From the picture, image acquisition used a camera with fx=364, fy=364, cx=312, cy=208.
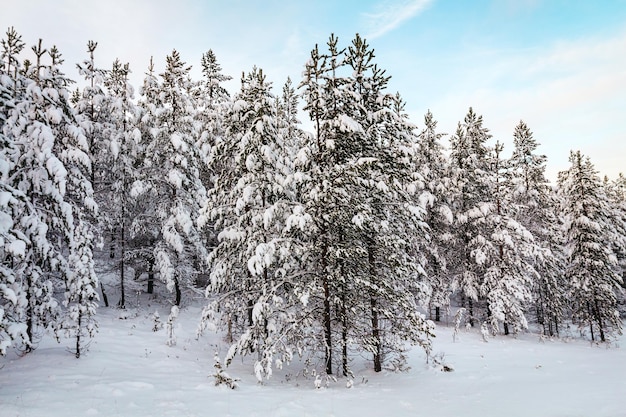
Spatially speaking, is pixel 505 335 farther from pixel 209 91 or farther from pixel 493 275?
pixel 209 91

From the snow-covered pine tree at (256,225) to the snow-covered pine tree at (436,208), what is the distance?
1373 cm

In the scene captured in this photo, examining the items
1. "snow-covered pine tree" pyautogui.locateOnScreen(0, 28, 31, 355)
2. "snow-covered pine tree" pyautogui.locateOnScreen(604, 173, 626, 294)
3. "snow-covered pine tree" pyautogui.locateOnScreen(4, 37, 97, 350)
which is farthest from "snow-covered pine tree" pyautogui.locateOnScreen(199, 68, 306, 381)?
"snow-covered pine tree" pyautogui.locateOnScreen(604, 173, 626, 294)

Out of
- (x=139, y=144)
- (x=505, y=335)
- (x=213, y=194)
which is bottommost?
(x=505, y=335)

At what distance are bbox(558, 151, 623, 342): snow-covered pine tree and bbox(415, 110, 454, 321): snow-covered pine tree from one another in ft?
29.8

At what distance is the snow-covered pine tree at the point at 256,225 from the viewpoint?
1292 cm

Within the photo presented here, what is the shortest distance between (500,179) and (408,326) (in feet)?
52.3

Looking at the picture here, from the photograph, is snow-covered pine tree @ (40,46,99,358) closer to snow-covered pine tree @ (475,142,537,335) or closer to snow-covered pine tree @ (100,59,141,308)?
snow-covered pine tree @ (100,59,141,308)

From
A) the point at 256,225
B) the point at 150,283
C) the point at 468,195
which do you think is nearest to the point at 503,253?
the point at 468,195

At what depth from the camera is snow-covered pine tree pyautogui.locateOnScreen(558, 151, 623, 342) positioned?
25.4m

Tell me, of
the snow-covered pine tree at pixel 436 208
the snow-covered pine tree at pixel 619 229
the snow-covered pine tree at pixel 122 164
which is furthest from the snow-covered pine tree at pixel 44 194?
the snow-covered pine tree at pixel 619 229

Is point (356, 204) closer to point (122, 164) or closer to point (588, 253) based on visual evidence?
point (122, 164)

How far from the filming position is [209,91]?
94.1 feet

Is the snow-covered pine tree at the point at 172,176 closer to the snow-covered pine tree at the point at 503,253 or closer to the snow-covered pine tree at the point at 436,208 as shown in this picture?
the snow-covered pine tree at the point at 436,208

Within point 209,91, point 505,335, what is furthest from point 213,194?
point 505,335
